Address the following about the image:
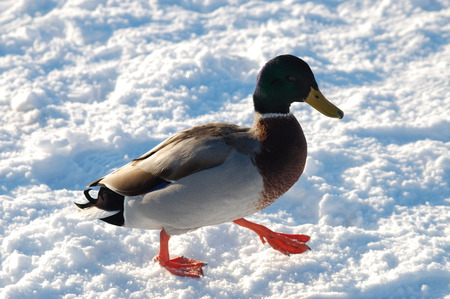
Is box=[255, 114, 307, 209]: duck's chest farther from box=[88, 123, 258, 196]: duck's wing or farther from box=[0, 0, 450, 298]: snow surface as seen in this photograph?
box=[0, 0, 450, 298]: snow surface

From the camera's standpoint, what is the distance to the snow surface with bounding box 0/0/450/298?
3148 mm

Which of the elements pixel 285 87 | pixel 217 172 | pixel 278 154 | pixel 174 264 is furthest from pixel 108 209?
pixel 285 87

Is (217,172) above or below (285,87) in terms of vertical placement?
below

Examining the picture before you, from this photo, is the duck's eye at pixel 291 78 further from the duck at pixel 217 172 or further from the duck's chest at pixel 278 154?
the duck's chest at pixel 278 154

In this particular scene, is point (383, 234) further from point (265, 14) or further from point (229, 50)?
point (265, 14)

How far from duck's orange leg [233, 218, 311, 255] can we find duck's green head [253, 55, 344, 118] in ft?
2.33

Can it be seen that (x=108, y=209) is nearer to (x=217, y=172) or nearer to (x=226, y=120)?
(x=217, y=172)

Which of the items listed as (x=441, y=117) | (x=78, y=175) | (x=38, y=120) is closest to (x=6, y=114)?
(x=38, y=120)

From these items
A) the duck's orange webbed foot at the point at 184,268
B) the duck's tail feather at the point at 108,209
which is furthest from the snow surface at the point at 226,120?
the duck's tail feather at the point at 108,209

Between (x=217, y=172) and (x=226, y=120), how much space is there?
196 cm

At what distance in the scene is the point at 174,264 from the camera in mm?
3184

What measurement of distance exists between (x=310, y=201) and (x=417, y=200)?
711 mm

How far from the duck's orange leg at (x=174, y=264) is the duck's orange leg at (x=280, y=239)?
388 mm

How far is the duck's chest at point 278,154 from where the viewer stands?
2.97 metres
